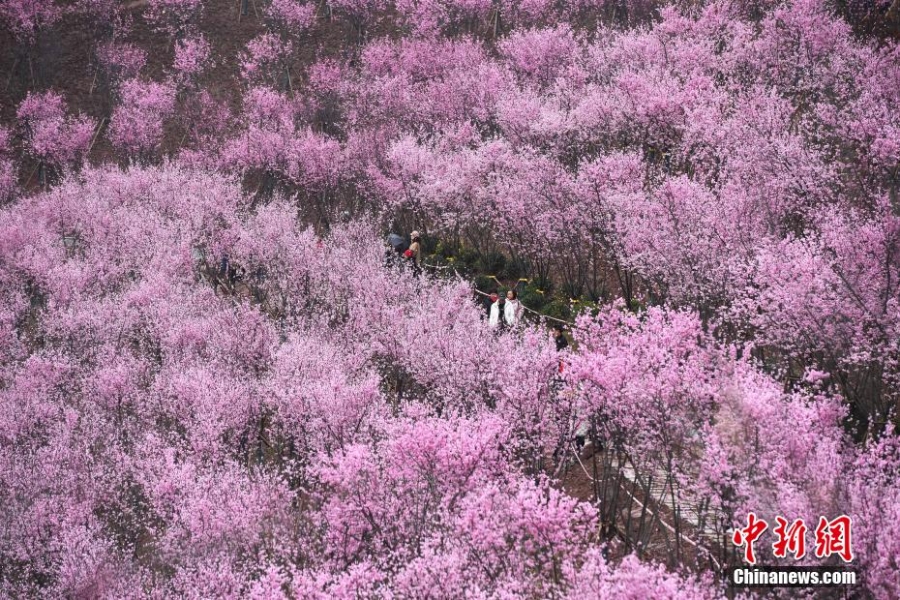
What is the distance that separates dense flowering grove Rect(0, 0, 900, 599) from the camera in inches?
633

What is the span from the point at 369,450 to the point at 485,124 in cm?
3189

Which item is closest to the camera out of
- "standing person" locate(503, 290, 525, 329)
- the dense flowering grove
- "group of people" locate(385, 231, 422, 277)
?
the dense flowering grove

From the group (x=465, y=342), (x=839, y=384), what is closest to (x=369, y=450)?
(x=465, y=342)

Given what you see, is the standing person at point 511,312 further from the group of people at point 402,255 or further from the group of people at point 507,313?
the group of people at point 402,255

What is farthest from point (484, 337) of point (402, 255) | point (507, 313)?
point (402, 255)

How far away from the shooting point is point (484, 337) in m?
23.1

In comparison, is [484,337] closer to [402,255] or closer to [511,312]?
[511,312]

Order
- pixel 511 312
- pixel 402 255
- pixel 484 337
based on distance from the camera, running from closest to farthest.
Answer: pixel 484 337, pixel 511 312, pixel 402 255

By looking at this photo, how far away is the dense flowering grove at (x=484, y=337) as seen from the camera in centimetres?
1608

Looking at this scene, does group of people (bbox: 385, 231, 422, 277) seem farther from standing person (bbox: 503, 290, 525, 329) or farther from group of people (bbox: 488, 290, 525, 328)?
standing person (bbox: 503, 290, 525, 329)

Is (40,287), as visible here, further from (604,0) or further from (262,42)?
(604,0)

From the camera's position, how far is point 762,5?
48844 mm

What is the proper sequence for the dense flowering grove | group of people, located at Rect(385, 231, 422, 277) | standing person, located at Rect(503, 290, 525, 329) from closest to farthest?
the dense flowering grove → standing person, located at Rect(503, 290, 525, 329) → group of people, located at Rect(385, 231, 422, 277)

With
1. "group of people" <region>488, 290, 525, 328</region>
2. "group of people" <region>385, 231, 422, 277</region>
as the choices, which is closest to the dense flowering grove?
"group of people" <region>488, 290, 525, 328</region>
